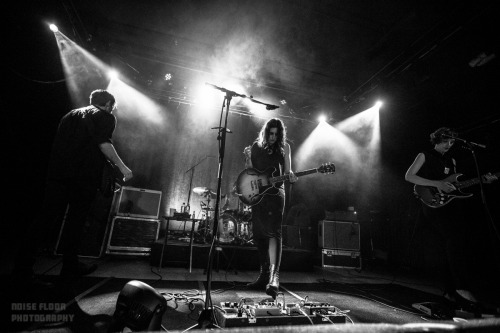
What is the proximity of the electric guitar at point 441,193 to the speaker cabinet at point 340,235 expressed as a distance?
362cm

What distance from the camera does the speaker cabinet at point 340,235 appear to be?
7207mm

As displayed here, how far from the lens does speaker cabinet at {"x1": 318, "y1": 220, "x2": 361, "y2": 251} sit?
23.6 feet

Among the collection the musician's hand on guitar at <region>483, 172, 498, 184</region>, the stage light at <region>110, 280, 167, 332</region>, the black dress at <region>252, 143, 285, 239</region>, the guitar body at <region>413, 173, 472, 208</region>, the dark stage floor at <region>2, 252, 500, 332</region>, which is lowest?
the dark stage floor at <region>2, 252, 500, 332</region>

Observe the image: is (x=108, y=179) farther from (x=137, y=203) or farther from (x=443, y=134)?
(x=443, y=134)

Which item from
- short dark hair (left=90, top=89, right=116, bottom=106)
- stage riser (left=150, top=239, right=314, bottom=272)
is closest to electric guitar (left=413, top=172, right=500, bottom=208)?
stage riser (left=150, top=239, right=314, bottom=272)

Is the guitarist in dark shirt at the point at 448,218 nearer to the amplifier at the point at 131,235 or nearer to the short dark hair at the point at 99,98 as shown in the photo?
the short dark hair at the point at 99,98

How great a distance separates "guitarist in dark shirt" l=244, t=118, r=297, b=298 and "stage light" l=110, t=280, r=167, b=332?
1.90 m

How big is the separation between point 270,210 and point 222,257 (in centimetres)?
254

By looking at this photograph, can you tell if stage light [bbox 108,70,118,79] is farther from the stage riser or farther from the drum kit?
the stage riser

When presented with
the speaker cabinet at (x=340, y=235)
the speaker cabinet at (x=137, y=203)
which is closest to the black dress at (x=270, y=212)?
the speaker cabinet at (x=137, y=203)

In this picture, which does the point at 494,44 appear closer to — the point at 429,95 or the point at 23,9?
→ the point at 429,95

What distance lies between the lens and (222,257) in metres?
5.58

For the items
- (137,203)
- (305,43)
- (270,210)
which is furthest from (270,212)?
(305,43)

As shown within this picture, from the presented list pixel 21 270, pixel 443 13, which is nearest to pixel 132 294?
pixel 21 270
